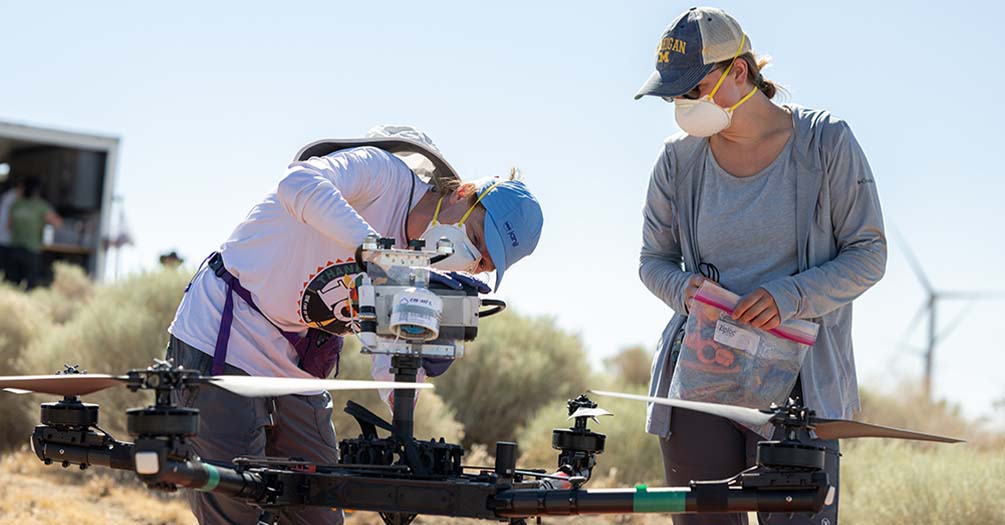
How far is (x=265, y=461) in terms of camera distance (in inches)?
122

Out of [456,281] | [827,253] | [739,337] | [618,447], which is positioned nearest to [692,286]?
[739,337]

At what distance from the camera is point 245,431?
3752mm

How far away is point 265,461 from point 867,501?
5.07 m

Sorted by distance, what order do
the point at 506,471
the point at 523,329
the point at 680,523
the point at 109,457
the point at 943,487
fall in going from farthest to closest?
the point at 523,329, the point at 943,487, the point at 680,523, the point at 109,457, the point at 506,471

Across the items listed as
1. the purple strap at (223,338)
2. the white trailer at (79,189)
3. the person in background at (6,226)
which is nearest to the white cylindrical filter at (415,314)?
Result: the purple strap at (223,338)

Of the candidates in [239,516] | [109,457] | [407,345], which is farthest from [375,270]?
[239,516]

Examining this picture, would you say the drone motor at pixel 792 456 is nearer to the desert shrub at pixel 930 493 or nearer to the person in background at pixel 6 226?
the desert shrub at pixel 930 493

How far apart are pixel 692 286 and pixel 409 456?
117 centimetres

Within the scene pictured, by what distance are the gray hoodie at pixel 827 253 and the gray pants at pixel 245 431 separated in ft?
3.36

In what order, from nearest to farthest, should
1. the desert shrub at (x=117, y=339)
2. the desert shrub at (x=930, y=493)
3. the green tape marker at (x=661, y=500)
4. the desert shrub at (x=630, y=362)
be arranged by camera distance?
the green tape marker at (x=661, y=500) → the desert shrub at (x=930, y=493) → the desert shrub at (x=117, y=339) → the desert shrub at (x=630, y=362)

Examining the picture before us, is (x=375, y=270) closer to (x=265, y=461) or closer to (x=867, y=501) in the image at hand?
(x=265, y=461)

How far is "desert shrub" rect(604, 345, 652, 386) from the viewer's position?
19934 millimetres

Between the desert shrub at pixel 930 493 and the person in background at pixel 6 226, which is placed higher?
the person in background at pixel 6 226

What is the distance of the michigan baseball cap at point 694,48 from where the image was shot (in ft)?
12.2
